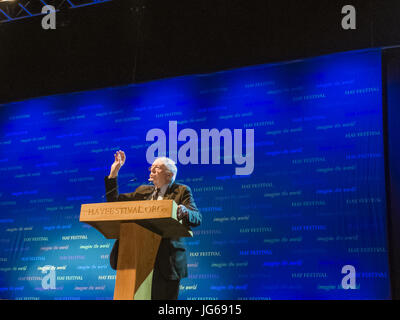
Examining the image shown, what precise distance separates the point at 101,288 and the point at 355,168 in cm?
299

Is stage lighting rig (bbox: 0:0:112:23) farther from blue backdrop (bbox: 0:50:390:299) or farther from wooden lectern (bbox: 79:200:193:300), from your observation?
wooden lectern (bbox: 79:200:193:300)

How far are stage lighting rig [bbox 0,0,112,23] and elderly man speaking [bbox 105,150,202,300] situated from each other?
10.5 feet

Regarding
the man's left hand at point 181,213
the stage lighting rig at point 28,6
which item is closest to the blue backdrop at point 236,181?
the stage lighting rig at point 28,6

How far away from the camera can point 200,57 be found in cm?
607

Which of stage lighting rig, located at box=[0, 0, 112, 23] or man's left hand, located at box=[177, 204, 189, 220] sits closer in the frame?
man's left hand, located at box=[177, 204, 189, 220]

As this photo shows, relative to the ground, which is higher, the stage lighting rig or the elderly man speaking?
the stage lighting rig

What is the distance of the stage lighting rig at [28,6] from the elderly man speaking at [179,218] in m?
3.21

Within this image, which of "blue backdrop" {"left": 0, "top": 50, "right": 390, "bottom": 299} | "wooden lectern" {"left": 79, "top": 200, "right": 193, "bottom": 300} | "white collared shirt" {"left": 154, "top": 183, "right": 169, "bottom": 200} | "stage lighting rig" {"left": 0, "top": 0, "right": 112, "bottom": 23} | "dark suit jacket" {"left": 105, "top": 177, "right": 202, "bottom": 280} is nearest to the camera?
"wooden lectern" {"left": 79, "top": 200, "right": 193, "bottom": 300}

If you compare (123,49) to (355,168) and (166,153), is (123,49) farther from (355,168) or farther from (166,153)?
(355,168)

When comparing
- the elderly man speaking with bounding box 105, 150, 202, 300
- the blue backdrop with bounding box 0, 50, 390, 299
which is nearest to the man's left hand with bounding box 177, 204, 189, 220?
the elderly man speaking with bounding box 105, 150, 202, 300

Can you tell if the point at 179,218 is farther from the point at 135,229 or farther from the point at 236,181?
the point at 236,181

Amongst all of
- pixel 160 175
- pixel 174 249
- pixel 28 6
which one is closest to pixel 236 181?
pixel 160 175

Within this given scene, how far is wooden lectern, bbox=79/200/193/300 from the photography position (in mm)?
3008

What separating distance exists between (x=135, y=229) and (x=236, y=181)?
99.1 inches
